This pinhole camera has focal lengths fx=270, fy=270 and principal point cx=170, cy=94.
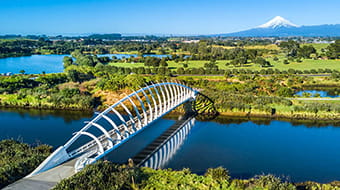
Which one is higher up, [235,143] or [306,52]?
[306,52]

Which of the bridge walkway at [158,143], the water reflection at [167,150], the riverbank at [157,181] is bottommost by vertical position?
the water reflection at [167,150]

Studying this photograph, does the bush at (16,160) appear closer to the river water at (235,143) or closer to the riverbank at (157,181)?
the riverbank at (157,181)

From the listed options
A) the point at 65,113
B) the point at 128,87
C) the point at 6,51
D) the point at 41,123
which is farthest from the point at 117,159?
the point at 6,51

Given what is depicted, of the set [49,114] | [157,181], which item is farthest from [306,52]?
[157,181]

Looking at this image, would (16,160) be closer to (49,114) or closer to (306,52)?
(49,114)

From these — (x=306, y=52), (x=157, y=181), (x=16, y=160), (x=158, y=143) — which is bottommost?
(x=158, y=143)

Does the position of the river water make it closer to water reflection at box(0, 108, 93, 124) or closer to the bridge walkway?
water reflection at box(0, 108, 93, 124)

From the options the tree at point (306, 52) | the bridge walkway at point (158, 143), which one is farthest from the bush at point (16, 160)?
the tree at point (306, 52)
